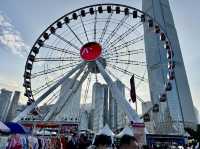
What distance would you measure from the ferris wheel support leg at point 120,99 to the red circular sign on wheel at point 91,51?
28.7 inches

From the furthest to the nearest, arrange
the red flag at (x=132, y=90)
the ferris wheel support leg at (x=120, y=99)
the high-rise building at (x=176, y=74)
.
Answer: the high-rise building at (x=176, y=74) < the red flag at (x=132, y=90) < the ferris wheel support leg at (x=120, y=99)

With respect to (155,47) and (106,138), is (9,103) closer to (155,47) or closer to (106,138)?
(155,47)

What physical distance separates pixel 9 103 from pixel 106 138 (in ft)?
390

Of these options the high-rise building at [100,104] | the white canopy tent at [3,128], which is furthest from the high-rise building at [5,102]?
the white canopy tent at [3,128]

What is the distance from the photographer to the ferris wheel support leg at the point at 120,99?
61.8 ft

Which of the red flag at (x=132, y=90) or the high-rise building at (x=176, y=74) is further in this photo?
the high-rise building at (x=176, y=74)

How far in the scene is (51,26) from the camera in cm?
2556

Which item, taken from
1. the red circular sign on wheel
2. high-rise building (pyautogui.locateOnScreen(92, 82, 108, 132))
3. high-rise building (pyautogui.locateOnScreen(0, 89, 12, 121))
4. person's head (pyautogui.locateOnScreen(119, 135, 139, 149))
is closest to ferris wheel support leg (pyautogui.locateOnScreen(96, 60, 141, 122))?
the red circular sign on wheel

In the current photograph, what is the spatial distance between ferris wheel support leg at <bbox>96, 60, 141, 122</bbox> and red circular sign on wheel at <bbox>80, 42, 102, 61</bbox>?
2.40ft

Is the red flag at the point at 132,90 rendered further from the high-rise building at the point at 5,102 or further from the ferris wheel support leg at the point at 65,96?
the high-rise building at the point at 5,102

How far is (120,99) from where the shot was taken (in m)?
20.6

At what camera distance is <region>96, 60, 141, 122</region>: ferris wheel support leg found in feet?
61.8

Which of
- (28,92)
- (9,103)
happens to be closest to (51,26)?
(28,92)

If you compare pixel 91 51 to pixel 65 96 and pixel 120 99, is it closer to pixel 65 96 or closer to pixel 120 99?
pixel 65 96
